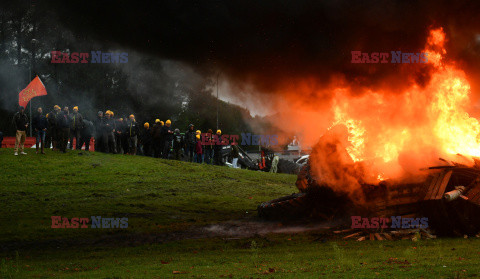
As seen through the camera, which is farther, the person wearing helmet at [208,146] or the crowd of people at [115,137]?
the person wearing helmet at [208,146]

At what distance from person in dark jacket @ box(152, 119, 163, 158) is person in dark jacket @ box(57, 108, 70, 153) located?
586cm

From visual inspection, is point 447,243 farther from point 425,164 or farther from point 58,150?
point 58,150

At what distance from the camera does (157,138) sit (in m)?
32.5

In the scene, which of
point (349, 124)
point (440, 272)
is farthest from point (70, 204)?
point (440, 272)

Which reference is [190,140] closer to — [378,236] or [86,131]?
[86,131]

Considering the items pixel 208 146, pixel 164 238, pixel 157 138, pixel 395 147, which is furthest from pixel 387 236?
pixel 208 146

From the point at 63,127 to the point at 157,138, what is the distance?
663 cm

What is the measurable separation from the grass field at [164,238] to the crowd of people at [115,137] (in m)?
1.84

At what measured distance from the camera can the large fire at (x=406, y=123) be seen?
1547cm

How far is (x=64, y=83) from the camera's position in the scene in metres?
42.0

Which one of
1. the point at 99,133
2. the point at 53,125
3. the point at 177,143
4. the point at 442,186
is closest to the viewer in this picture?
the point at 442,186

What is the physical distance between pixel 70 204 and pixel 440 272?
45.0 feet

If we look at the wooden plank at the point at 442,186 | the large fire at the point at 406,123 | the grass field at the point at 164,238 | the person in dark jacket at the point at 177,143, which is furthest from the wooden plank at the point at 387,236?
the person in dark jacket at the point at 177,143

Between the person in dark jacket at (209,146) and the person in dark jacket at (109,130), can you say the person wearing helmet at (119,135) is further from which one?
the person in dark jacket at (209,146)
